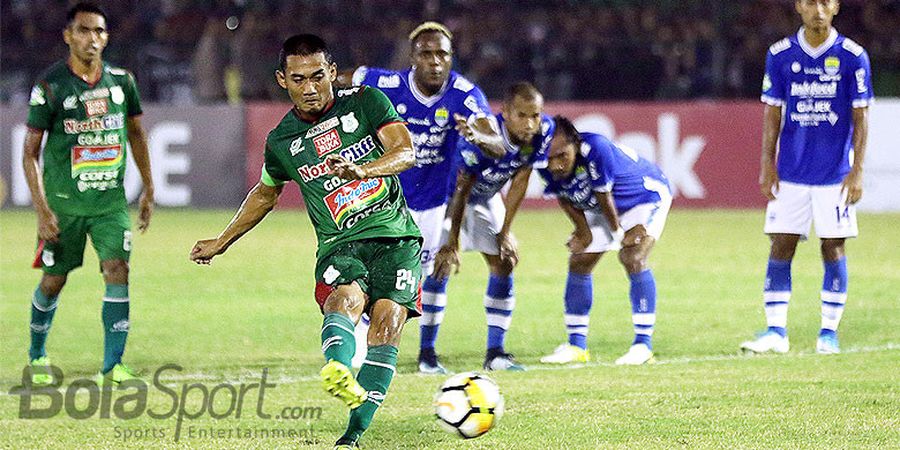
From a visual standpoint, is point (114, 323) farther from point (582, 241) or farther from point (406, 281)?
point (582, 241)

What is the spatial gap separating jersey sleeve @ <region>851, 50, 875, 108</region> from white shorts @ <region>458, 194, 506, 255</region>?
2391 millimetres

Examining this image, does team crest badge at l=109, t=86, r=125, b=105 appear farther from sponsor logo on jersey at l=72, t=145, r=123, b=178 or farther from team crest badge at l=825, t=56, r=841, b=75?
team crest badge at l=825, t=56, r=841, b=75

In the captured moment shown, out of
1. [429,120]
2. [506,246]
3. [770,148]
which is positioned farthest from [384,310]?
[770,148]

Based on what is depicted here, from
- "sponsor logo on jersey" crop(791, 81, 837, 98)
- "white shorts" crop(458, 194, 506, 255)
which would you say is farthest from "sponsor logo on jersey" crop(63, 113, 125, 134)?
"sponsor logo on jersey" crop(791, 81, 837, 98)

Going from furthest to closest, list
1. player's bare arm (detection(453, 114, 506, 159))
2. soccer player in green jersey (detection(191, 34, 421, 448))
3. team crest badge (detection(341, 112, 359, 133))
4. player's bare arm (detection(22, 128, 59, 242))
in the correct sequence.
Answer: player's bare arm (detection(22, 128, 59, 242))
player's bare arm (detection(453, 114, 506, 159))
team crest badge (detection(341, 112, 359, 133))
soccer player in green jersey (detection(191, 34, 421, 448))

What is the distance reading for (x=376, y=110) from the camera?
21.6ft

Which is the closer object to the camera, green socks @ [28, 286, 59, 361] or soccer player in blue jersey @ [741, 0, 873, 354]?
green socks @ [28, 286, 59, 361]

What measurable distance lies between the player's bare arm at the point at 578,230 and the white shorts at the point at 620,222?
0.11 ft

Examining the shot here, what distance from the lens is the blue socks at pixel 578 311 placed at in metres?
9.58

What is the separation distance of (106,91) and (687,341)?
14.1 ft

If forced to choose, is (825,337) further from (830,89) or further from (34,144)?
(34,144)

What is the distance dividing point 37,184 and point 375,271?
3113mm

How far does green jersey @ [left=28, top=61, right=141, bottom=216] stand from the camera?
347 inches

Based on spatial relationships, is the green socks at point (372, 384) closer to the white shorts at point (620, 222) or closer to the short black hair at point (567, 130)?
the short black hair at point (567, 130)
